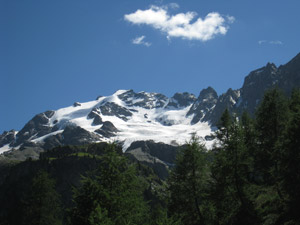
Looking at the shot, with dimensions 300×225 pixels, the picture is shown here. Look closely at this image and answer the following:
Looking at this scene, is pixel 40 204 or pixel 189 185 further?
pixel 40 204

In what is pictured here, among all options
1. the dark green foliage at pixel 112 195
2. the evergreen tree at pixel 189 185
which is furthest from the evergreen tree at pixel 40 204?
the evergreen tree at pixel 189 185

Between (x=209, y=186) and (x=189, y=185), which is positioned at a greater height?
(x=189, y=185)

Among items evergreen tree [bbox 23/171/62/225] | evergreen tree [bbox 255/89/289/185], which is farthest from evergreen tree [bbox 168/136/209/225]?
evergreen tree [bbox 23/171/62/225]

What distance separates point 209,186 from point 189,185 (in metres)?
2.46

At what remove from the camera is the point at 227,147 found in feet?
95.2

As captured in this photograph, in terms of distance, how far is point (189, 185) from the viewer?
92.3ft

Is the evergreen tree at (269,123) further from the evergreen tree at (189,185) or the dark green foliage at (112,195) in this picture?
the dark green foliage at (112,195)

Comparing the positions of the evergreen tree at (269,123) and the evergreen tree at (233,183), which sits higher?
the evergreen tree at (269,123)

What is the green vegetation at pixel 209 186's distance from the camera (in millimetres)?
21828

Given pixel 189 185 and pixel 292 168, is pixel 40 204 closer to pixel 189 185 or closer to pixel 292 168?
pixel 189 185

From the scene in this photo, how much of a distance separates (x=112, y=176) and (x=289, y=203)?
563 inches

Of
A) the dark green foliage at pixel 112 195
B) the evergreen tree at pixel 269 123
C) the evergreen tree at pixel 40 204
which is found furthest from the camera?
the evergreen tree at pixel 40 204

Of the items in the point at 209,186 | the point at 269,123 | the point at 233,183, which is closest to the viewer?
the point at 233,183

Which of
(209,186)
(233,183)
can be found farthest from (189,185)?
(233,183)
